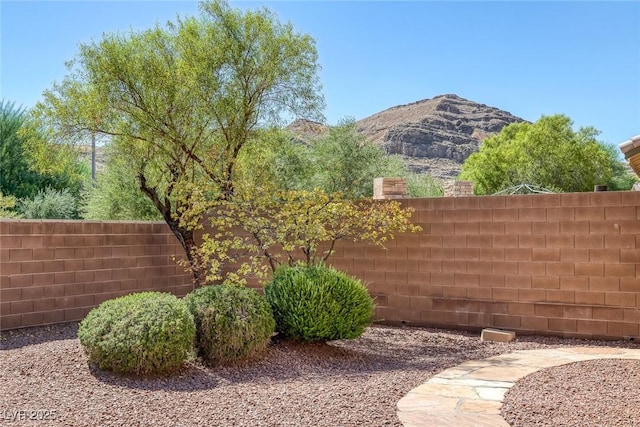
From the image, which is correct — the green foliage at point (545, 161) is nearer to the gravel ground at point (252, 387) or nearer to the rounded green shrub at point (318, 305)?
the rounded green shrub at point (318, 305)

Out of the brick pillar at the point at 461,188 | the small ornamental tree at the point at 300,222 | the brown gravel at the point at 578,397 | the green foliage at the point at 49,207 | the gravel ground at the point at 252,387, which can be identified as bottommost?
the gravel ground at the point at 252,387

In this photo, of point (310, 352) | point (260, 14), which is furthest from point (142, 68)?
point (310, 352)

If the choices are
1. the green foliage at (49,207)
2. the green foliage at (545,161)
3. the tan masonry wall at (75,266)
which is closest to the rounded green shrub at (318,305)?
the tan masonry wall at (75,266)

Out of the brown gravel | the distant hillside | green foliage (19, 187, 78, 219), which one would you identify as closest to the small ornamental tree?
the brown gravel

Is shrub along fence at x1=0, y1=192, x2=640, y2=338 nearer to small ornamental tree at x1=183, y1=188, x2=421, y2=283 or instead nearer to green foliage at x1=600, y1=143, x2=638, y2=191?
small ornamental tree at x1=183, y1=188, x2=421, y2=283

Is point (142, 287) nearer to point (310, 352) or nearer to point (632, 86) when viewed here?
point (310, 352)

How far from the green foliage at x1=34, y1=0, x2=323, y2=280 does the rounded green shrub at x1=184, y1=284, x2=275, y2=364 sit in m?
2.69

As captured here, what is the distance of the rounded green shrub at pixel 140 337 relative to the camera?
200 inches

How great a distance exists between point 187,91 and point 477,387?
5.98 metres

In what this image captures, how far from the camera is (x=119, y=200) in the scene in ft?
48.8

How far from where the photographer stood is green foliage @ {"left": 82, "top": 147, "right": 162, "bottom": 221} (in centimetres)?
1421

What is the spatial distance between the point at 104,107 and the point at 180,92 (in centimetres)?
108

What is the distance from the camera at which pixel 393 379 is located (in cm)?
509

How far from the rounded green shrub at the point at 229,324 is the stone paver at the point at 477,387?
168cm
